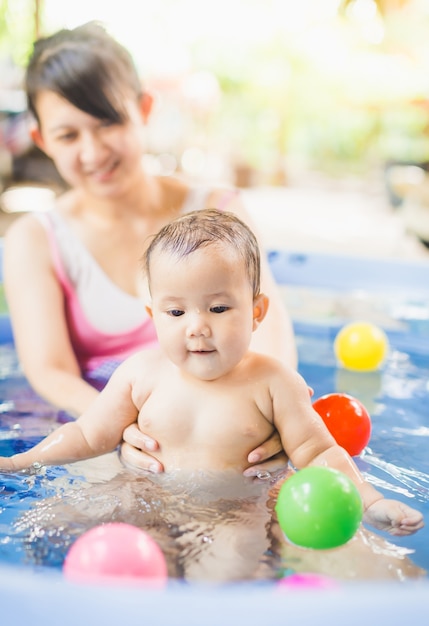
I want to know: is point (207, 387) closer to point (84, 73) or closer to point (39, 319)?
point (39, 319)

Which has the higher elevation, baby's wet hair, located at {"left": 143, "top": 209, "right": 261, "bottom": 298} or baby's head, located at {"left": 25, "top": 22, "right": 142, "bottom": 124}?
baby's head, located at {"left": 25, "top": 22, "right": 142, "bottom": 124}

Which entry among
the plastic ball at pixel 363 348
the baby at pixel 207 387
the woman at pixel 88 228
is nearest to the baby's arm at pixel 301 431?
the baby at pixel 207 387

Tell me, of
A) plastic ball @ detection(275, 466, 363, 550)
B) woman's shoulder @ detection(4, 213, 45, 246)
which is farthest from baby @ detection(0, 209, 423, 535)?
woman's shoulder @ detection(4, 213, 45, 246)

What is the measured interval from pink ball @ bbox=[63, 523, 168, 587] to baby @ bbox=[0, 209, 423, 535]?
401mm

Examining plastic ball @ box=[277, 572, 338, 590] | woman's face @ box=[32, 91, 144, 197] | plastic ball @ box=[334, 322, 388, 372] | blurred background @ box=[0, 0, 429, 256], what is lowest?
blurred background @ box=[0, 0, 429, 256]

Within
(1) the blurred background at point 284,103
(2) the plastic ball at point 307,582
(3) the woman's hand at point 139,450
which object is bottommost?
(1) the blurred background at point 284,103

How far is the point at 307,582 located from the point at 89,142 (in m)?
1.46

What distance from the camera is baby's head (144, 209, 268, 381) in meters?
1.59

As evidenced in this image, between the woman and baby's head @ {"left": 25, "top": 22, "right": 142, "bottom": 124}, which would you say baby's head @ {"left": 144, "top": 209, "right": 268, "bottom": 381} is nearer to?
the woman

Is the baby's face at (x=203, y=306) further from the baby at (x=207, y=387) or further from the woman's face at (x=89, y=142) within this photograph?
the woman's face at (x=89, y=142)

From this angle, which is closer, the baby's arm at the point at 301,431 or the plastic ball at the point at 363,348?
the baby's arm at the point at 301,431

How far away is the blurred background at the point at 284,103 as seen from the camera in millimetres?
8992

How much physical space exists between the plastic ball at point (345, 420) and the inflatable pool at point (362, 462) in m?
0.09

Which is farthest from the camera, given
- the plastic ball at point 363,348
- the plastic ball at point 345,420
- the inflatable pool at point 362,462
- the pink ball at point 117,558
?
the plastic ball at point 363,348
